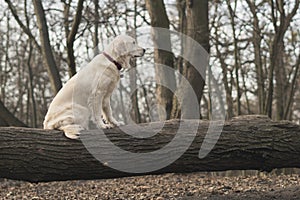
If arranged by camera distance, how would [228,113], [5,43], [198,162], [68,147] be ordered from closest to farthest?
[68,147]
[198,162]
[228,113]
[5,43]

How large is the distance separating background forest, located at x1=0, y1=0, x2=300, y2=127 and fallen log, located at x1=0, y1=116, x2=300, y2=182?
16.9ft

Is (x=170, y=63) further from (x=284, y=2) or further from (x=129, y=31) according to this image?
(x=129, y=31)

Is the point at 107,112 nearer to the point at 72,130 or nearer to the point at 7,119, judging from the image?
the point at 72,130

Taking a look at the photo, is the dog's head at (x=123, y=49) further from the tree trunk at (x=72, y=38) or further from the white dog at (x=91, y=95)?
the tree trunk at (x=72, y=38)

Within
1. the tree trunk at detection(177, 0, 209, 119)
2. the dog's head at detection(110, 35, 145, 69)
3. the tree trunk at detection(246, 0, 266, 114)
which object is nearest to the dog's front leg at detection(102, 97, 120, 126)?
the dog's head at detection(110, 35, 145, 69)

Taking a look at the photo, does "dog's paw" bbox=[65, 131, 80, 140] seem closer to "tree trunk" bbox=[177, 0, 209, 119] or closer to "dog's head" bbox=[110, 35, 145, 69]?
"dog's head" bbox=[110, 35, 145, 69]

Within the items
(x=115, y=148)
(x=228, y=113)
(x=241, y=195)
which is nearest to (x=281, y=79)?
(x=228, y=113)

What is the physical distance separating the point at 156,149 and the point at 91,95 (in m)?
1.16

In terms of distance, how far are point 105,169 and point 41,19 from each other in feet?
24.8

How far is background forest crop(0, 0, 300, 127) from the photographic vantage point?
45.0 ft

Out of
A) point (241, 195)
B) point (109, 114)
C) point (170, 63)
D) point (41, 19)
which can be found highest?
point (41, 19)

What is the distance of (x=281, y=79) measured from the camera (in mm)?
19641

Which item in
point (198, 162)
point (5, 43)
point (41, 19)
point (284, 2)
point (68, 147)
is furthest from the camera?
point (5, 43)

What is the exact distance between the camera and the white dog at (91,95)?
741cm
